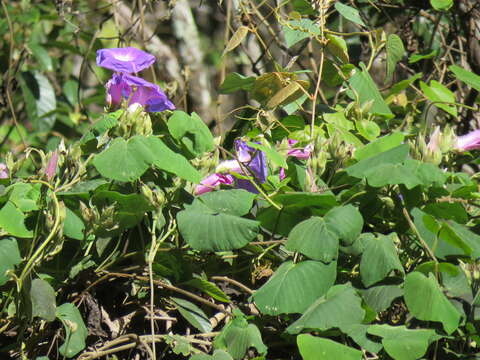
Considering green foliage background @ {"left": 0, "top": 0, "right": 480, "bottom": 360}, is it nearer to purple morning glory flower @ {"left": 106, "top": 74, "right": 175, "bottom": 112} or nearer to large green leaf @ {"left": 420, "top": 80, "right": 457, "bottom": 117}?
purple morning glory flower @ {"left": 106, "top": 74, "right": 175, "bottom": 112}

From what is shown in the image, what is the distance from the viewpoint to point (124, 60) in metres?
1.29

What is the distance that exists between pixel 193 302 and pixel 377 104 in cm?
52

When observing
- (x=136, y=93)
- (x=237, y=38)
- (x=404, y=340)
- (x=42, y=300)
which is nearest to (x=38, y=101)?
(x=237, y=38)

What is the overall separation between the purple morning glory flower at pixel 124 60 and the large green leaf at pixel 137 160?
0.22 metres

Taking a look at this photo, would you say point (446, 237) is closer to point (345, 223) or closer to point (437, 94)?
point (345, 223)

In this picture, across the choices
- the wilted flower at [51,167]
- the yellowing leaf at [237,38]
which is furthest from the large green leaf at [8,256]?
the yellowing leaf at [237,38]

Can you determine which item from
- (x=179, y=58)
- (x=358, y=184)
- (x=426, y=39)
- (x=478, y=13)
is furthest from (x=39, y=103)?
(x=358, y=184)

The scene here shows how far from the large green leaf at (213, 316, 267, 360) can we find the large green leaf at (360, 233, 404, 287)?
17 centimetres

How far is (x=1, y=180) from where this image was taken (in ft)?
4.00

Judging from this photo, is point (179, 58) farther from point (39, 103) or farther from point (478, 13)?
point (478, 13)

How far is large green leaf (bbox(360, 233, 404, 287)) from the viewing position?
41.1 inches

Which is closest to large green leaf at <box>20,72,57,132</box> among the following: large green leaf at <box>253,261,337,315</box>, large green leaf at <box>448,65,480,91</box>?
large green leaf at <box>448,65,480,91</box>

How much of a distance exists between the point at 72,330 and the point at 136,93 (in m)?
0.42

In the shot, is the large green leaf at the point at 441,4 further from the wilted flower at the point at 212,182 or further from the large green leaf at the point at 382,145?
the wilted flower at the point at 212,182
